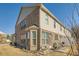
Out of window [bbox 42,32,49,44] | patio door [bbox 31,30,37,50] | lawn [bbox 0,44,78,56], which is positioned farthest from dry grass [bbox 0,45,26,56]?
window [bbox 42,32,49,44]

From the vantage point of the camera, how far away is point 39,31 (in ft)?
6.75

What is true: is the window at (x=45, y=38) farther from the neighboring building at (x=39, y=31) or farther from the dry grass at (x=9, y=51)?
the dry grass at (x=9, y=51)

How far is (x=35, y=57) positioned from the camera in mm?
2027

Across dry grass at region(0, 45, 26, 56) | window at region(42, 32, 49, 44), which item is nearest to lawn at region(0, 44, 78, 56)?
dry grass at region(0, 45, 26, 56)

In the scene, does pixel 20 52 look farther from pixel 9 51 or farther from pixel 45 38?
pixel 45 38

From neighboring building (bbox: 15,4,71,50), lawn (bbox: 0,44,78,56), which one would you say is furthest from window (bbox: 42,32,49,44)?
lawn (bbox: 0,44,78,56)

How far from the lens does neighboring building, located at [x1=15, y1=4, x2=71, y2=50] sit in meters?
2.04

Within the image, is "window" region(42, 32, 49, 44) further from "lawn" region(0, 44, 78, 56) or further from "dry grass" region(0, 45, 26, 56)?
"dry grass" region(0, 45, 26, 56)

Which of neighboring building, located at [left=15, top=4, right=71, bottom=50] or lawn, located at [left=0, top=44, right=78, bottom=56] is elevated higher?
neighboring building, located at [left=15, top=4, right=71, bottom=50]

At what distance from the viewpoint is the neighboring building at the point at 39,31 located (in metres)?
2.04

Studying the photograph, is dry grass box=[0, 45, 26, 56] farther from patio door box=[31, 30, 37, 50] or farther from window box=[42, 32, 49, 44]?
window box=[42, 32, 49, 44]

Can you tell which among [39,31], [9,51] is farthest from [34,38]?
[9,51]

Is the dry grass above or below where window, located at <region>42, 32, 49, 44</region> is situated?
below

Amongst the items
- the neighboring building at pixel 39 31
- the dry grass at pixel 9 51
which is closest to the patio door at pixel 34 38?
the neighboring building at pixel 39 31
